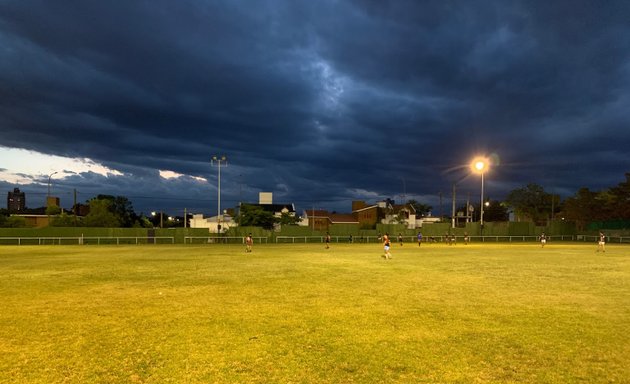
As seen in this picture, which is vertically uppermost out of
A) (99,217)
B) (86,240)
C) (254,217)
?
(254,217)

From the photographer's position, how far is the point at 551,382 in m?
6.05

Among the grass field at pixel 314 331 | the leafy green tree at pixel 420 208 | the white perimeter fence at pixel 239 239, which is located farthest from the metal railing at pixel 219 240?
the leafy green tree at pixel 420 208

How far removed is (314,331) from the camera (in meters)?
8.69

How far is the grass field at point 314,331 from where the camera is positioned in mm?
6414

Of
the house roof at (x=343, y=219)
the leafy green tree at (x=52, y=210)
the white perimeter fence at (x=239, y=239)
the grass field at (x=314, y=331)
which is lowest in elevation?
the white perimeter fence at (x=239, y=239)

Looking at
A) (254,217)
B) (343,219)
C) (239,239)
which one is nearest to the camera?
(239,239)

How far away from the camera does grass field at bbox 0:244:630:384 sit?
6.41 meters

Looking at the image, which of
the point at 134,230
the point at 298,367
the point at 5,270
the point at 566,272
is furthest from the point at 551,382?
the point at 134,230

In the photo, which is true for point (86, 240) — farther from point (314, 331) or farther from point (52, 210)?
point (314, 331)

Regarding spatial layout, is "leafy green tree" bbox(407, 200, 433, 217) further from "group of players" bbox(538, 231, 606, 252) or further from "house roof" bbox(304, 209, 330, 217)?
"group of players" bbox(538, 231, 606, 252)

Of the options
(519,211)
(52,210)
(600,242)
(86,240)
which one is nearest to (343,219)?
(519,211)

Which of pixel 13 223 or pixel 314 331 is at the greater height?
pixel 314 331

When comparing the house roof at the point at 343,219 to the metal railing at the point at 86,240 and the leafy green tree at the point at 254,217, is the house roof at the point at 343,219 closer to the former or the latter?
the leafy green tree at the point at 254,217

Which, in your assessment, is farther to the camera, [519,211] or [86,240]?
[519,211]
